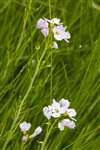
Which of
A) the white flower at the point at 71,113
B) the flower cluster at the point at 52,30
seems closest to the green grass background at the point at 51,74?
the flower cluster at the point at 52,30

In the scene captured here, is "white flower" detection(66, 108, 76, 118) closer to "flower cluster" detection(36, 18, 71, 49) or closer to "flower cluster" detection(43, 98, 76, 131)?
"flower cluster" detection(43, 98, 76, 131)

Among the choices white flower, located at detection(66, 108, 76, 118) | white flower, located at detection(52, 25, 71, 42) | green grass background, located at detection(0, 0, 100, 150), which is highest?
green grass background, located at detection(0, 0, 100, 150)

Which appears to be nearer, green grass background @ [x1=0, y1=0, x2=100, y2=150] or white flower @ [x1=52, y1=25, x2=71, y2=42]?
white flower @ [x1=52, y1=25, x2=71, y2=42]

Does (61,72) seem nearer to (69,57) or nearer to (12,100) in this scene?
(69,57)

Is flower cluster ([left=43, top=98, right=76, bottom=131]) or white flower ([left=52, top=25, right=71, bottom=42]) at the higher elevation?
white flower ([left=52, top=25, right=71, bottom=42])

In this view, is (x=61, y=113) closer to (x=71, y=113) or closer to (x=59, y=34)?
(x=71, y=113)

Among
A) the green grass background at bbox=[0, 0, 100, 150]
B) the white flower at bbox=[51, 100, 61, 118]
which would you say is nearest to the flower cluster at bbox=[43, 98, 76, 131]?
the white flower at bbox=[51, 100, 61, 118]

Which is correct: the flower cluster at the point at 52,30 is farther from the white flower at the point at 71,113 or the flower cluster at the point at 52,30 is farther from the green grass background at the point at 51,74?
the white flower at the point at 71,113

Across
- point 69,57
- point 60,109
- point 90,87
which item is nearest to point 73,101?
point 90,87
